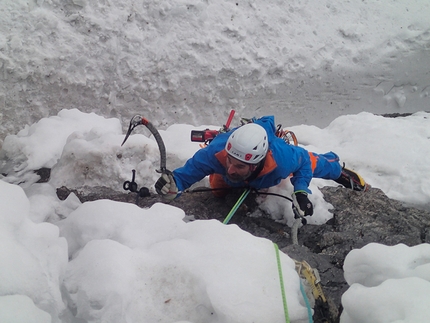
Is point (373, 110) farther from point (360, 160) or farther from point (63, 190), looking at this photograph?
point (63, 190)

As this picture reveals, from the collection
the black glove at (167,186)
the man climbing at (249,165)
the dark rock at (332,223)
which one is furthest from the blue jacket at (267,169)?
the dark rock at (332,223)

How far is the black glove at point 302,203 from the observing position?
358cm

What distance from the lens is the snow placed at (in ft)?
6.42

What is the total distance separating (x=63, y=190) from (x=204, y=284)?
267 centimetres

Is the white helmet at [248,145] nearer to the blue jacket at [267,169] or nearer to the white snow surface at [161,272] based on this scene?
the blue jacket at [267,169]

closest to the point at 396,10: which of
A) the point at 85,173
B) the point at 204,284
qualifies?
the point at 85,173

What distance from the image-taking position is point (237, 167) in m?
3.64

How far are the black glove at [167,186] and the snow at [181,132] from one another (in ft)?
2.59

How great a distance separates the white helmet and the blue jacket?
0.71ft

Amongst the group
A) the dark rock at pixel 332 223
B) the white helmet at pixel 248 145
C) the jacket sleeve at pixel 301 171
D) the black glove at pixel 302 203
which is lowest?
the dark rock at pixel 332 223

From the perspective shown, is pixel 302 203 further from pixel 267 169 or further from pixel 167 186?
pixel 167 186

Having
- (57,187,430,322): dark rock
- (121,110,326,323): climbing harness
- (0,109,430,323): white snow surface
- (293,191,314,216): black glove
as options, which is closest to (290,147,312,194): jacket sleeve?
(293,191,314,216): black glove

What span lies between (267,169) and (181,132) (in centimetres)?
209

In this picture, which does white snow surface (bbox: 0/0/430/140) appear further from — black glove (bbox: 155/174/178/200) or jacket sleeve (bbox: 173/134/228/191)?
black glove (bbox: 155/174/178/200)
